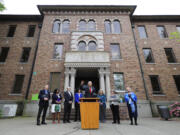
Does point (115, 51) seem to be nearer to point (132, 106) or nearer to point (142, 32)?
point (142, 32)

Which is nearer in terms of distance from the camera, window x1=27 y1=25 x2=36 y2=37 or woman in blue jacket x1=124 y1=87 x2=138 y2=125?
woman in blue jacket x1=124 y1=87 x2=138 y2=125

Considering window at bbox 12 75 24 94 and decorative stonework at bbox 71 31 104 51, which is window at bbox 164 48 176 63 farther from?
window at bbox 12 75 24 94

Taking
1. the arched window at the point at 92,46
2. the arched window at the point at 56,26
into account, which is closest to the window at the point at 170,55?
the arched window at the point at 92,46

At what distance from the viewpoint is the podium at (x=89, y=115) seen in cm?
396

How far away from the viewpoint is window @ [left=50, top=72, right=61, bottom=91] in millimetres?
10373

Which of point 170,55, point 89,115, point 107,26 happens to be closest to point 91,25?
point 107,26

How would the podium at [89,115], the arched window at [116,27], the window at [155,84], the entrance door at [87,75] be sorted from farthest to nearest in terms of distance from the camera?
the arched window at [116,27]
the window at [155,84]
the entrance door at [87,75]
the podium at [89,115]

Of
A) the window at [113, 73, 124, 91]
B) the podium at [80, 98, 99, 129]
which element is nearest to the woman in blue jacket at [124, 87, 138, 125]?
the podium at [80, 98, 99, 129]

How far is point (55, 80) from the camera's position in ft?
34.8

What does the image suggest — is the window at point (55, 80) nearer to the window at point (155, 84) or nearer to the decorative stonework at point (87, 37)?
the decorative stonework at point (87, 37)

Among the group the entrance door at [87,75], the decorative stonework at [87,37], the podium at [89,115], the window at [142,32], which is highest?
the window at [142,32]

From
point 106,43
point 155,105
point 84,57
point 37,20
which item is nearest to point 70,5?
point 37,20

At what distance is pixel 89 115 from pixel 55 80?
760 centimetres

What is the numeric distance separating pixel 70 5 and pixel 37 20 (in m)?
5.21
